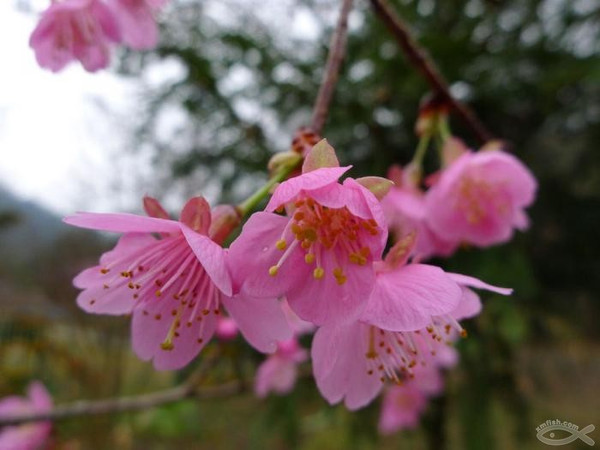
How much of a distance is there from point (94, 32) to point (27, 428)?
0.81m

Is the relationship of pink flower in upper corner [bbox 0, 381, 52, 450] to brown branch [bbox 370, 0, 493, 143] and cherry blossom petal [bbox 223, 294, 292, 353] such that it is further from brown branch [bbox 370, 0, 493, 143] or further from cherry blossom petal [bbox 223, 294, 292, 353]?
brown branch [bbox 370, 0, 493, 143]

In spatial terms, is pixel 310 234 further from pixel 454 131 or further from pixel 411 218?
pixel 454 131

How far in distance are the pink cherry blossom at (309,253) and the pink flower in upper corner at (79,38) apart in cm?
44

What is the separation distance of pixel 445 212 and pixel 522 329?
0.67 metres

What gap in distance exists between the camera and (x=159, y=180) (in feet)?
7.59

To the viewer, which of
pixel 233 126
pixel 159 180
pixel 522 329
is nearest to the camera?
pixel 522 329

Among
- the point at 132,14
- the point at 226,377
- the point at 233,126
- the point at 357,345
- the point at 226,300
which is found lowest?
the point at 226,377

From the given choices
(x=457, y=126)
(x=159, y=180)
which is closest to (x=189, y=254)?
(x=457, y=126)

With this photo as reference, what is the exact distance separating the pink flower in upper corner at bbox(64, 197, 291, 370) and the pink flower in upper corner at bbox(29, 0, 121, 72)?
335 millimetres

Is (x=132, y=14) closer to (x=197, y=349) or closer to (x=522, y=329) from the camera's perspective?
(x=197, y=349)

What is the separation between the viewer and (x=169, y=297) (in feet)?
1.51

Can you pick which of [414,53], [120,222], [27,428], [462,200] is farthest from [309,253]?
[27,428]

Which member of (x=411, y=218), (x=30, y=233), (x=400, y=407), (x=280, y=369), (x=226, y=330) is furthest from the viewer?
(x=30, y=233)

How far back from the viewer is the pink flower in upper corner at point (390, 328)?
14.4 inches
